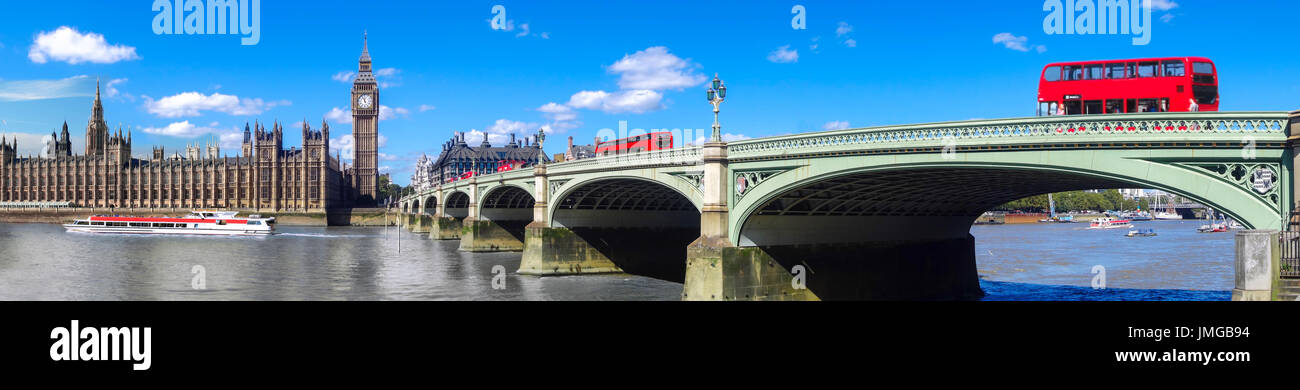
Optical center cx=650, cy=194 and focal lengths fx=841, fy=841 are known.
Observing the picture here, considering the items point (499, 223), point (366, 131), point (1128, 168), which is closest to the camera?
point (1128, 168)

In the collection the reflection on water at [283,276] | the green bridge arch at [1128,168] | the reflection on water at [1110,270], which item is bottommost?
the reflection on water at [1110,270]

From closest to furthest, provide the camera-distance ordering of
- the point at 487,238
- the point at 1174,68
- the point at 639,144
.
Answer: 1. the point at 1174,68
2. the point at 639,144
3. the point at 487,238

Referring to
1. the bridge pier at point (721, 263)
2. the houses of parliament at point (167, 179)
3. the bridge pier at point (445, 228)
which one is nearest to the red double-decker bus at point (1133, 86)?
the bridge pier at point (721, 263)

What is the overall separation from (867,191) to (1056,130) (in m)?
9.10

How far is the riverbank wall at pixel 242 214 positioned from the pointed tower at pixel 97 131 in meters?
20.4

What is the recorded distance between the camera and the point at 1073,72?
65.0ft

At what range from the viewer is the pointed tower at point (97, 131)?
163 m

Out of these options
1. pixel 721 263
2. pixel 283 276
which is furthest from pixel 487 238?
pixel 721 263

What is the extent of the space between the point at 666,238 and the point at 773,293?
2270 cm

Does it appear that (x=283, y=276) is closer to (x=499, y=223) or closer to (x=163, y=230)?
(x=499, y=223)

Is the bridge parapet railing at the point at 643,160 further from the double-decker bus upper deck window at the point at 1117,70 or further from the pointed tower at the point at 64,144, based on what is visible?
the pointed tower at the point at 64,144

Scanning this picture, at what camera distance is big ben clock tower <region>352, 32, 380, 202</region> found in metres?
186

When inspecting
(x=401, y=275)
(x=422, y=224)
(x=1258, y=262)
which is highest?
(x=1258, y=262)

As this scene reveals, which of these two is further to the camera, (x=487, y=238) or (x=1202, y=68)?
(x=487, y=238)
